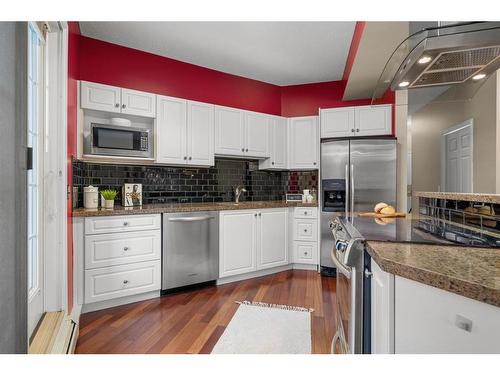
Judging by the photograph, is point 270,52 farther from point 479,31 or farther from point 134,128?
point 479,31

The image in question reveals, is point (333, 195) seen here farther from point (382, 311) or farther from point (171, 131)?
point (382, 311)

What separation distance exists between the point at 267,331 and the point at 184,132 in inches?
86.4

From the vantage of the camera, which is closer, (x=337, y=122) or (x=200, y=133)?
(x=200, y=133)

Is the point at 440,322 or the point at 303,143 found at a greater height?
the point at 303,143

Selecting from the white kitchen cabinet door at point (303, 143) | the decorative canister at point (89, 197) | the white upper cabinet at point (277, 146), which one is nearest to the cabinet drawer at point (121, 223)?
the decorative canister at point (89, 197)

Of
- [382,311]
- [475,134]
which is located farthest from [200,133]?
[382,311]

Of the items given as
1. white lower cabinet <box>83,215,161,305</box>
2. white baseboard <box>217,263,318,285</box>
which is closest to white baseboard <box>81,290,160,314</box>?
white lower cabinet <box>83,215,161,305</box>

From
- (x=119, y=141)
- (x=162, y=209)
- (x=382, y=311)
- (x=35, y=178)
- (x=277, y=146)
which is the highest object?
(x=277, y=146)

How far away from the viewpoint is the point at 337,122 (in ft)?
12.1

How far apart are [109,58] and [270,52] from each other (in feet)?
5.81

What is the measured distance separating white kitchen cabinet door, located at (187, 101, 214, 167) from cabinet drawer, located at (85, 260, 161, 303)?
4.10 ft

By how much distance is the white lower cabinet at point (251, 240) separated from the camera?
316 centimetres

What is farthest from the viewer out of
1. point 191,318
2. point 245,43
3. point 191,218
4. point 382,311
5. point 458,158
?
point 245,43
